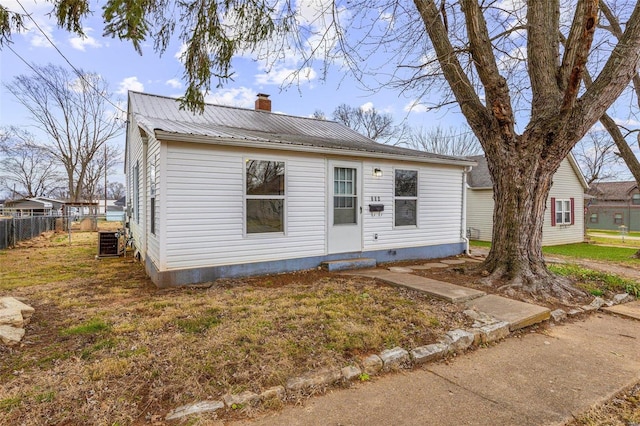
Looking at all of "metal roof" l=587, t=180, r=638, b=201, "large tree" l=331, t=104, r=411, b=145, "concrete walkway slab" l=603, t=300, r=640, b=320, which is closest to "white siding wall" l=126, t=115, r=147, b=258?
"concrete walkway slab" l=603, t=300, r=640, b=320

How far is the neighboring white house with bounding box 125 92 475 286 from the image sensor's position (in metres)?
5.50

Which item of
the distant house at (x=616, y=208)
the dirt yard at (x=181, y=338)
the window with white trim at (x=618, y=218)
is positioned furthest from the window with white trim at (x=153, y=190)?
the window with white trim at (x=618, y=218)

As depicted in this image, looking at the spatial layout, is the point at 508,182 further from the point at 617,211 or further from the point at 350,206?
the point at 617,211

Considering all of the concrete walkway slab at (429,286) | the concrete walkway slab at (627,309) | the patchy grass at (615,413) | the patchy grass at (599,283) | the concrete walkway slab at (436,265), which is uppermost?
the concrete walkway slab at (429,286)

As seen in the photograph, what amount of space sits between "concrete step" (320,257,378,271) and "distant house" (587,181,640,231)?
2978 cm

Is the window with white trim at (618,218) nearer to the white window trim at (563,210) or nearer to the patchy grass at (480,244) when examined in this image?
the white window trim at (563,210)

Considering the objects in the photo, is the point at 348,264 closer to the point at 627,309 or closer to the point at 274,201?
the point at 274,201

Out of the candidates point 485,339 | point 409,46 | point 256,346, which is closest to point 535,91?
point 409,46

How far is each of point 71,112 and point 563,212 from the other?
32007mm

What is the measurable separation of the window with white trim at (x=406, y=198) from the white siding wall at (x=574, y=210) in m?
9.70

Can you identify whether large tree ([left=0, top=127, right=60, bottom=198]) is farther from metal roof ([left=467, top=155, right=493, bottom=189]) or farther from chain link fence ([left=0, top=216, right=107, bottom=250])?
metal roof ([left=467, top=155, right=493, bottom=189])

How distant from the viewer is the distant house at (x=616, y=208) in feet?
93.3

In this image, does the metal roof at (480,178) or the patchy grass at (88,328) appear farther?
the metal roof at (480,178)

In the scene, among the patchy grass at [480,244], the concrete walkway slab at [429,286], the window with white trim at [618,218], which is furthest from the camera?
the window with white trim at [618,218]
